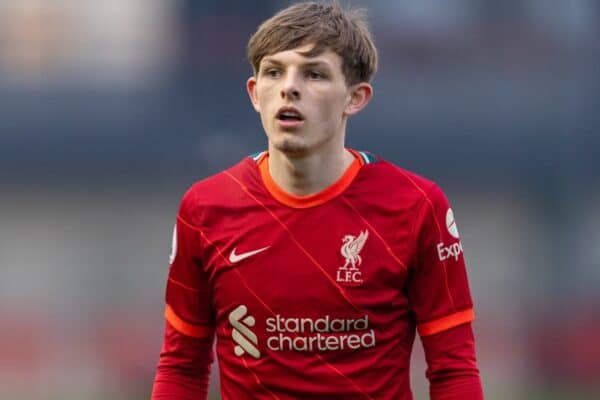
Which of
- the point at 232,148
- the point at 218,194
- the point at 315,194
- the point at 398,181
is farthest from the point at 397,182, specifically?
the point at 232,148

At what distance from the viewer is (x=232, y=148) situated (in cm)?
516

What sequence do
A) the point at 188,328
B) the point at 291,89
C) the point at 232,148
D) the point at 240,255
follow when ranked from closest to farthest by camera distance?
the point at 291,89 → the point at 240,255 → the point at 188,328 → the point at 232,148

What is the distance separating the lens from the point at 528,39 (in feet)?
17.2

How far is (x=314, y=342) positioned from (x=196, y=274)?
34cm

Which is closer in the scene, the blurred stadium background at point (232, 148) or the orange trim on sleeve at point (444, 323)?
the orange trim on sleeve at point (444, 323)

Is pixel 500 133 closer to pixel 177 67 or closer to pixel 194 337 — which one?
pixel 177 67

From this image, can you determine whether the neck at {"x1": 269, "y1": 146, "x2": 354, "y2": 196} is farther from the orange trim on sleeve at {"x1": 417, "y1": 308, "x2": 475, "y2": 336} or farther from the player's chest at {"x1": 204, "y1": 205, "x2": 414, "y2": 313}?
the orange trim on sleeve at {"x1": 417, "y1": 308, "x2": 475, "y2": 336}

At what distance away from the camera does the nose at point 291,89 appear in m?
2.89

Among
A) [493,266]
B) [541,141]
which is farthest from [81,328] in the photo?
[541,141]

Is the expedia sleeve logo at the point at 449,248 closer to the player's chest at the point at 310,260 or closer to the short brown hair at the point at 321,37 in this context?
the player's chest at the point at 310,260

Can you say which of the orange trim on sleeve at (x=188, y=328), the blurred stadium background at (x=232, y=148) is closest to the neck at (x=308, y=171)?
the orange trim on sleeve at (x=188, y=328)

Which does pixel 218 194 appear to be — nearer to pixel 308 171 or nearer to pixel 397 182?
pixel 308 171

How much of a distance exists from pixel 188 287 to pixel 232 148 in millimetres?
2141

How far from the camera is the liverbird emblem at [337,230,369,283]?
2943 mm
